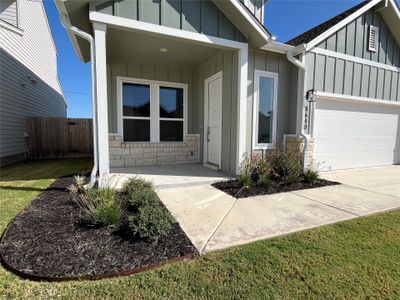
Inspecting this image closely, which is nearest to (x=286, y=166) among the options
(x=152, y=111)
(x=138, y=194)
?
(x=138, y=194)

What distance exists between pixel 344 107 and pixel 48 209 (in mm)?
7917

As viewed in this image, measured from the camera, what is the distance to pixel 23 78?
907 cm

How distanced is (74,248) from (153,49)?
507 cm

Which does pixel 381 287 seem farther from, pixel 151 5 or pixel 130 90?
pixel 130 90

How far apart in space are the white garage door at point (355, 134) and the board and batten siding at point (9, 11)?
11.2 metres

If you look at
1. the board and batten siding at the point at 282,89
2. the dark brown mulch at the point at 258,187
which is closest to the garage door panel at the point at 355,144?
the board and batten siding at the point at 282,89

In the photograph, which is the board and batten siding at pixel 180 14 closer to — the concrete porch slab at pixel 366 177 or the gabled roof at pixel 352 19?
the gabled roof at pixel 352 19

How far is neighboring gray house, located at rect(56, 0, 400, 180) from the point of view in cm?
438

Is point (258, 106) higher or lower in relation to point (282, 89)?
lower

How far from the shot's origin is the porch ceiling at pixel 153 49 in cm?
504

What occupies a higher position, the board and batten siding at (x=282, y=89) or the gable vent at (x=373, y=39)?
the gable vent at (x=373, y=39)

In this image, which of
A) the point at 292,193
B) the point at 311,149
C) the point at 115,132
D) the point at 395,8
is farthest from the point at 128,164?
the point at 395,8

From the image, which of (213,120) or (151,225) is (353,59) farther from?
(151,225)

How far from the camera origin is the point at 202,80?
7.16 meters
